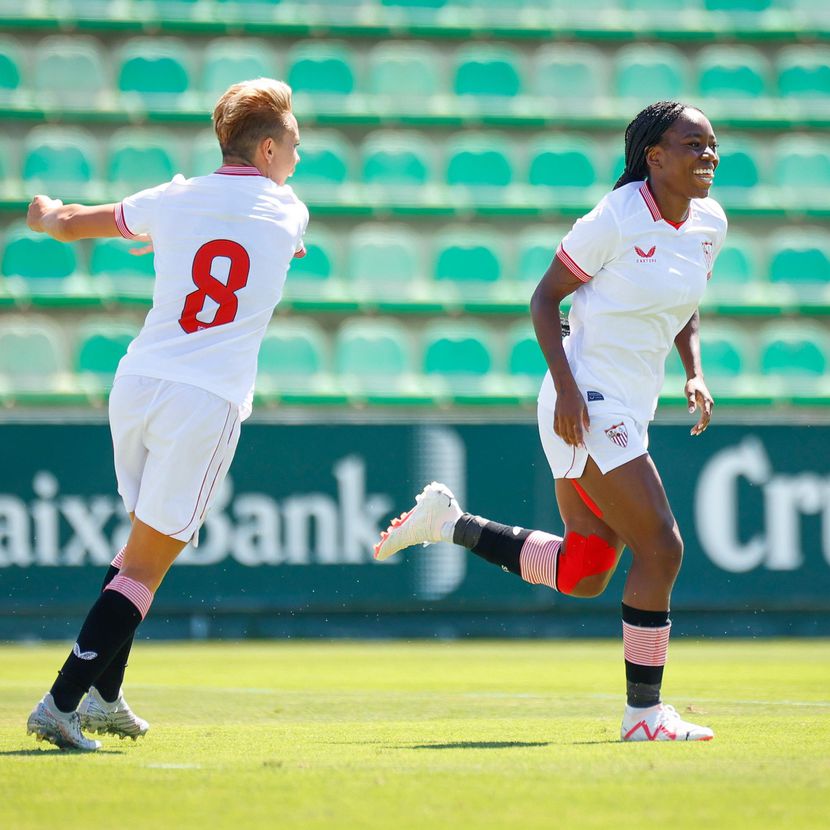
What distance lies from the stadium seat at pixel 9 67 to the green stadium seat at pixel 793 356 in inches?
278

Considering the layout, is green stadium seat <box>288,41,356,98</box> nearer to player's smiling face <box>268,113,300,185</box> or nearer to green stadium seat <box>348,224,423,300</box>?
green stadium seat <box>348,224,423,300</box>

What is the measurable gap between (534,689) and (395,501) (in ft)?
10.6

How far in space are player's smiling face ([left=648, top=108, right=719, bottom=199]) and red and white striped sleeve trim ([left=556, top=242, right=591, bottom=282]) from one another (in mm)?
392

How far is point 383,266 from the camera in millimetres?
12891

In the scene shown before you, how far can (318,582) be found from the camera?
10023mm

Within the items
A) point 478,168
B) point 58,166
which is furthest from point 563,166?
point 58,166

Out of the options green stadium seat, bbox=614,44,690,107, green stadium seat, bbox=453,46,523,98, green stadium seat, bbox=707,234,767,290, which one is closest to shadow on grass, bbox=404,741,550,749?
green stadium seat, bbox=707,234,767,290

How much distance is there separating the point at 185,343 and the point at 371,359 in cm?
783

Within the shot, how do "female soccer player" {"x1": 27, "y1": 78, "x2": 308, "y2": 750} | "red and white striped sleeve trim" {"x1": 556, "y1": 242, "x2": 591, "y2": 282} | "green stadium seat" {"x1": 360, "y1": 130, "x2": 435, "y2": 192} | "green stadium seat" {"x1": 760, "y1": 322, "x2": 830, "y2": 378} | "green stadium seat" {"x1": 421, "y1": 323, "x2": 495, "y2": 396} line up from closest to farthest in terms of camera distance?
1. "female soccer player" {"x1": 27, "y1": 78, "x2": 308, "y2": 750}
2. "red and white striped sleeve trim" {"x1": 556, "y1": 242, "x2": 591, "y2": 282}
3. "green stadium seat" {"x1": 421, "y1": 323, "x2": 495, "y2": 396}
4. "green stadium seat" {"x1": 760, "y1": 322, "x2": 830, "y2": 378}
5. "green stadium seat" {"x1": 360, "y1": 130, "x2": 435, "y2": 192}

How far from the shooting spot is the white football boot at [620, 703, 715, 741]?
461 cm

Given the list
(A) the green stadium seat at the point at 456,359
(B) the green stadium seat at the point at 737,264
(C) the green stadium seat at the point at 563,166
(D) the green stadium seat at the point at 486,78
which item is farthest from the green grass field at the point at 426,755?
(D) the green stadium seat at the point at 486,78

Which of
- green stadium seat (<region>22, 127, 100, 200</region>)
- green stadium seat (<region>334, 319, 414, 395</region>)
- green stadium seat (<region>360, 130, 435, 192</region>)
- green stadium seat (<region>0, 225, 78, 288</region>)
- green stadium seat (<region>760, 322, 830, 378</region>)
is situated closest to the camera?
green stadium seat (<region>334, 319, 414, 395</region>)

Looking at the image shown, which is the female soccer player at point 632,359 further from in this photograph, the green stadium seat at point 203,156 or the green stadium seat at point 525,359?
the green stadium seat at point 203,156

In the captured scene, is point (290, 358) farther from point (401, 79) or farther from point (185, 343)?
point (185, 343)
